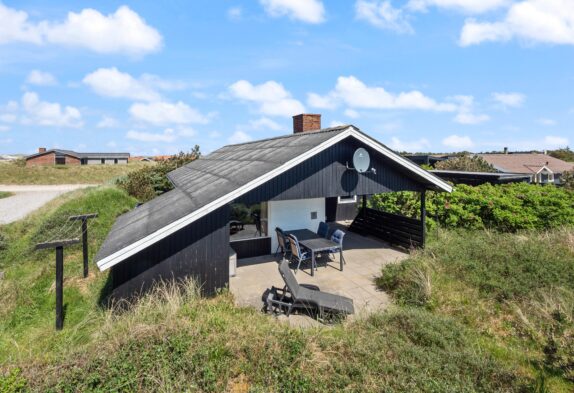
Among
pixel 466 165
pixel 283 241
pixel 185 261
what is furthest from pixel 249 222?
pixel 466 165

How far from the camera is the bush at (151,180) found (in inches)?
867

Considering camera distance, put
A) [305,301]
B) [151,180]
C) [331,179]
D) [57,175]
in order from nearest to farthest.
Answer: [305,301], [331,179], [151,180], [57,175]

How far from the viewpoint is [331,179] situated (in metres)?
9.61

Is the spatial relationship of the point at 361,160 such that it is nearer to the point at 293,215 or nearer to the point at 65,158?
the point at 293,215

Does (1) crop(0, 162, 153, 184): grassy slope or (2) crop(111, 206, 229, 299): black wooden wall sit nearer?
(2) crop(111, 206, 229, 299): black wooden wall

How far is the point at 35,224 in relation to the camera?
55.0ft

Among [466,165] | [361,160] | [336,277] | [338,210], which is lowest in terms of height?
[336,277]

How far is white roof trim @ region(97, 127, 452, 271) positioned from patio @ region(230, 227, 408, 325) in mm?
2462

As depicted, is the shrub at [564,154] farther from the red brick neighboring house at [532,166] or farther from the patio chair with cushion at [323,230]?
the patio chair with cushion at [323,230]

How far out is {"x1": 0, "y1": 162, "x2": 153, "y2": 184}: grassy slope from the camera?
44719mm

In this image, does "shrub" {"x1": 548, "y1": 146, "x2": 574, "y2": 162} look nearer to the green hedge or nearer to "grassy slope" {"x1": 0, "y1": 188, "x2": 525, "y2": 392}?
the green hedge

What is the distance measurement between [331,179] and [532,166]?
44563mm

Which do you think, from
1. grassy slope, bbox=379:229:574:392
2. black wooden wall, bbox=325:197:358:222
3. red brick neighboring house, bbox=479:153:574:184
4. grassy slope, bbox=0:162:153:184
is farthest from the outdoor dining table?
grassy slope, bbox=0:162:153:184

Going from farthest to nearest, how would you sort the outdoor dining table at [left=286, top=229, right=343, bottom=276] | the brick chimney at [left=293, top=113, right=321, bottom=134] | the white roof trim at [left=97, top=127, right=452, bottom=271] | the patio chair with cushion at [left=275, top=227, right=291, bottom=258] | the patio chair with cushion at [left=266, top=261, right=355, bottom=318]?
the brick chimney at [left=293, top=113, right=321, bottom=134], the patio chair with cushion at [left=275, top=227, right=291, bottom=258], the outdoor dining table at [left=286, top=229, right=343, bottom=276], the patio chair with cushion at [left=266, top=261, right=355, bottom=318], the white roof trim at [left=97, top=127, right=452, bottom=271]
